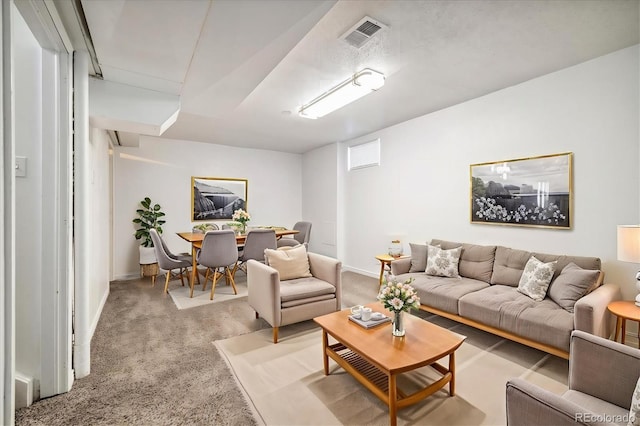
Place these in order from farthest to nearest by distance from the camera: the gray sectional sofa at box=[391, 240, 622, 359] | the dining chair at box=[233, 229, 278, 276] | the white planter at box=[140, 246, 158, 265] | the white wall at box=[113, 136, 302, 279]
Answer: the white wall at box=[113, 136, 302, 279]
the white planter at box=[140, 246, 158, 265]
the dining chair at box=[233, 229, 278, 276]
the gray sectional sofa at box=[391, 240, 622, 359]

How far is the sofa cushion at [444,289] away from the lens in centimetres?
291

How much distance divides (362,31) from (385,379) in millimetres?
2551

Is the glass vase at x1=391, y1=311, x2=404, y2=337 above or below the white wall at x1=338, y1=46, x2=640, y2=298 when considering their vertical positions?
below

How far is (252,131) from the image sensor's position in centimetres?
505

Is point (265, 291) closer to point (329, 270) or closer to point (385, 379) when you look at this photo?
point (329, 270)

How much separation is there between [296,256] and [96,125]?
235 centimetres

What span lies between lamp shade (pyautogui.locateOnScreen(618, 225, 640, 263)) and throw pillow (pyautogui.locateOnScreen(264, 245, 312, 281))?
279cm

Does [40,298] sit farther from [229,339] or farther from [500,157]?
[500,157]

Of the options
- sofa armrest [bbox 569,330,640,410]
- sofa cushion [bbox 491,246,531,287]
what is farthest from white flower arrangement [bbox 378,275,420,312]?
sofa cushion [bbox 491,246,531,287]

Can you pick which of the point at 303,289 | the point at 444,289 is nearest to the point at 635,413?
the point at 444,289

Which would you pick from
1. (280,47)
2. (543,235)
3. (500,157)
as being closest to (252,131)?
(280,47)

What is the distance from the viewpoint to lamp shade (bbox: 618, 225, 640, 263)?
2.20 m

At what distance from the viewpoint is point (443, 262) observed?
346cm

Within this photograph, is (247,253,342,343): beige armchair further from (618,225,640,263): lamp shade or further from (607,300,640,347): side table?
(618,225,640,263): lamp shade
